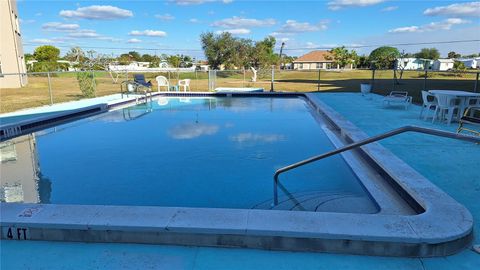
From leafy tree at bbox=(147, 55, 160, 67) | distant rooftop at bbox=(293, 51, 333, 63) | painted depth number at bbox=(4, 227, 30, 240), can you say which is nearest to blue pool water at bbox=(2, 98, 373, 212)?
painted depth number at bbox=(4, 227, 30, 240)

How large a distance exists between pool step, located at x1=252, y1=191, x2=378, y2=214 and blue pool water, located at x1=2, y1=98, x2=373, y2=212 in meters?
0.03

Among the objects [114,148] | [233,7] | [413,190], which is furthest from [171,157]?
[233,7]

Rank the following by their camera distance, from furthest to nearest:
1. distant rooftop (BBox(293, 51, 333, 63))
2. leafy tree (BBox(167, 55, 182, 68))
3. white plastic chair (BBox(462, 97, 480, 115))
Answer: distant rooftop (BBox(293, 51, 333, 63)) < leafy tree (BBox(167, 55, 182, 68)) < white plastic chair (BBox(462, 97, 480, 115))

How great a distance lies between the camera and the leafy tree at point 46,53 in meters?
60.1

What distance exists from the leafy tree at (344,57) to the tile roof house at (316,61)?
5.49m

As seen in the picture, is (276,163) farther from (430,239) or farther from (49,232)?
(49,232)

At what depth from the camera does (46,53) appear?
6147 centimetres

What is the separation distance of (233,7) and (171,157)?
30.2 m

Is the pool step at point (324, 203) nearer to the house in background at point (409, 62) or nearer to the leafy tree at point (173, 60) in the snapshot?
the house in background at point (409, 62)

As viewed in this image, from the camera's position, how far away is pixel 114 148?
6.03 meters

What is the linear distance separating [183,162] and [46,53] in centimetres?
6779

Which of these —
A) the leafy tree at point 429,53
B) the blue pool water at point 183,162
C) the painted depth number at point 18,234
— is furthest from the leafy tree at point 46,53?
the leafy tree at point 429,53

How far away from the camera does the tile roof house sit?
73688mm

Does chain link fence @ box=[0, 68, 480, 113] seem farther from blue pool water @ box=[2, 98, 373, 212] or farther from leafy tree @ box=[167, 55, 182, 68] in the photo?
leafy tree @ box=[167, 55, 182, 68]
